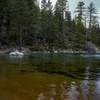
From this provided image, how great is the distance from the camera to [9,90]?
12.2 feet

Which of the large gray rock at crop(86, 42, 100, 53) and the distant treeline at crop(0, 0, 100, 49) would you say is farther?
the large gray rock at crop(86, 42, 100, 53)

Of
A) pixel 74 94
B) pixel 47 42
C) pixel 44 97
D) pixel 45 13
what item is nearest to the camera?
pixel 44 97

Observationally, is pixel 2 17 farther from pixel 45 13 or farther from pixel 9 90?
pixel 9 90

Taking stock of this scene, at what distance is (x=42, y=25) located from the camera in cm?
3928

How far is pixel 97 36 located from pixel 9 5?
2741cm

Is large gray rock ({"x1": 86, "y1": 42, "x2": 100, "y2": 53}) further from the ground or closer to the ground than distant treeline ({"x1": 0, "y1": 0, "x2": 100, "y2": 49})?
closer to the ground

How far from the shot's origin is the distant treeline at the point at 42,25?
30.6 metres

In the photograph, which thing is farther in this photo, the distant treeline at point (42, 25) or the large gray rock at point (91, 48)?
the large gray rock at point (91, 48)

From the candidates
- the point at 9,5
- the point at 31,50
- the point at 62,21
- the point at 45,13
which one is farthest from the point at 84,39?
the point at 9,5

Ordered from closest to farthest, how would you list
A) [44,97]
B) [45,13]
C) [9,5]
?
[44,97]
[9,5]
[45,13]

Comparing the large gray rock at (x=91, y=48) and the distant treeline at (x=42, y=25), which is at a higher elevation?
the distant treeline at (x=42, y=25)

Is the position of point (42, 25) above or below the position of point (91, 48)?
above

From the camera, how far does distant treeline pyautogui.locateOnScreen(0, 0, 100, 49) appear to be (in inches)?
1204

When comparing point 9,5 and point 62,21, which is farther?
point 62,21
